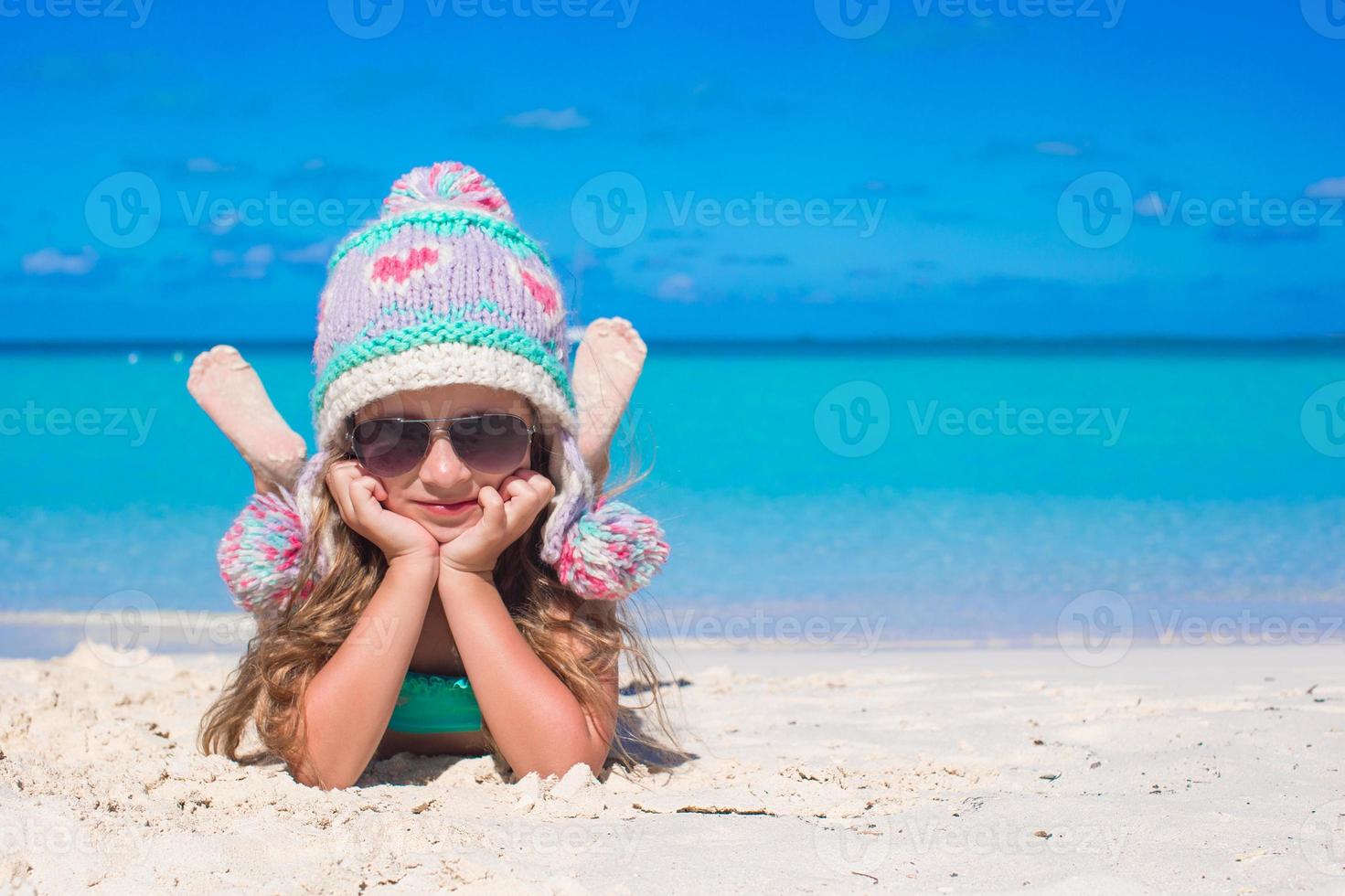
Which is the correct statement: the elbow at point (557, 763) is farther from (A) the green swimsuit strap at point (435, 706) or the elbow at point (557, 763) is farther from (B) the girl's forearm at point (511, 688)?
(A) the green swimsuit strap at point (435, 706)

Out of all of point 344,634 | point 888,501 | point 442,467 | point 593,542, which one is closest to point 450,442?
point 442,467

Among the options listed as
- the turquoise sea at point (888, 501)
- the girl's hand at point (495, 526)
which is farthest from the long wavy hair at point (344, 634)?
the turquoise sea at point (888, 501)

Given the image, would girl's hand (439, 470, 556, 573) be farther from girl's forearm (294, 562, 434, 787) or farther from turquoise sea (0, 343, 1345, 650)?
turquoise sea (0, 343, 1345, 650)

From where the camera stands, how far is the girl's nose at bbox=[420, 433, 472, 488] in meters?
2.99

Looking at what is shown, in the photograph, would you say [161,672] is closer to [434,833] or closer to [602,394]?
[602,394]

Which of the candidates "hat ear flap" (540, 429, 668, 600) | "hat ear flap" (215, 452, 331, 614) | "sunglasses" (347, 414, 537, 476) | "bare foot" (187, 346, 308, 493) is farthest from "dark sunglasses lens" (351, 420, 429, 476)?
Result: "bare foot" (187, 346, 308, 493)

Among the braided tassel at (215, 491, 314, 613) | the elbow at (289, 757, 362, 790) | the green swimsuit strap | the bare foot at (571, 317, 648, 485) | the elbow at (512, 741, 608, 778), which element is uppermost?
the bare foot at (571, 317, 648, 485)

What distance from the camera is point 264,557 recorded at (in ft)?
10.4

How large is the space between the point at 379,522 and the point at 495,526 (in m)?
0.29

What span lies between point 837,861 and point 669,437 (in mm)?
13491

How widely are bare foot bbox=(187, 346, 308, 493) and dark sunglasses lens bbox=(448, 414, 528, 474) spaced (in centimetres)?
103

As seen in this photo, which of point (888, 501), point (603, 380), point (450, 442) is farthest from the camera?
point (888, 501)

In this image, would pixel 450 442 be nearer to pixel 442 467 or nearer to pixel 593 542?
pixel 442 467

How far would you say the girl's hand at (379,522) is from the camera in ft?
9.86
